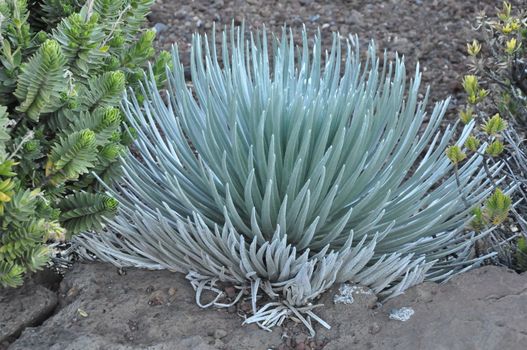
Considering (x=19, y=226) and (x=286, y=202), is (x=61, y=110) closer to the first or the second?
(x=19, y=226)

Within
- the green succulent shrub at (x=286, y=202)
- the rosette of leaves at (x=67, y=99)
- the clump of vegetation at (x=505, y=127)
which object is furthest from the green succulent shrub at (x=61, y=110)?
the clump of vegetation at (x=505, y=127)

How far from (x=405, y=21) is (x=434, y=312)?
2.30 m

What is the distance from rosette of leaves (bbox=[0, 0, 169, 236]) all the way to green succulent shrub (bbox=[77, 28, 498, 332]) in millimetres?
109

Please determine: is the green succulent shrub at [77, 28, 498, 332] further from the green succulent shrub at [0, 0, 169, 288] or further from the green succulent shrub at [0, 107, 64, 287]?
the green succulent shrub at [0, 107, 64, 287]

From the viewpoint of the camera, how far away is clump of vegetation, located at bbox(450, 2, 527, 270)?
6.63ft

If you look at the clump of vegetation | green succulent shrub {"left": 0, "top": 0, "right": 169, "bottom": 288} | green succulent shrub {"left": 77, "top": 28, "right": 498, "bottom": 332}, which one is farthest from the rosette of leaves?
the clump of vegetation

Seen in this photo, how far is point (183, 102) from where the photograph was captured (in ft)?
7.41

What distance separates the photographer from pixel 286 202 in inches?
77.9

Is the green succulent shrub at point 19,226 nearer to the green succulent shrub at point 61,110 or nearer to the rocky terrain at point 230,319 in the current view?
the green succulent shrub at point 61,110

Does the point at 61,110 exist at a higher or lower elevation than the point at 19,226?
higher

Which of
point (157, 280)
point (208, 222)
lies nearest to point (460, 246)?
point (208, 222)

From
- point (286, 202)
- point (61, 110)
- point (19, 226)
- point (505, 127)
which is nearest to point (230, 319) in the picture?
point (286, 202)

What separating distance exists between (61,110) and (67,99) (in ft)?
0.14

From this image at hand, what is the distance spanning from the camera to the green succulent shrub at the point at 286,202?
80.4 inches
